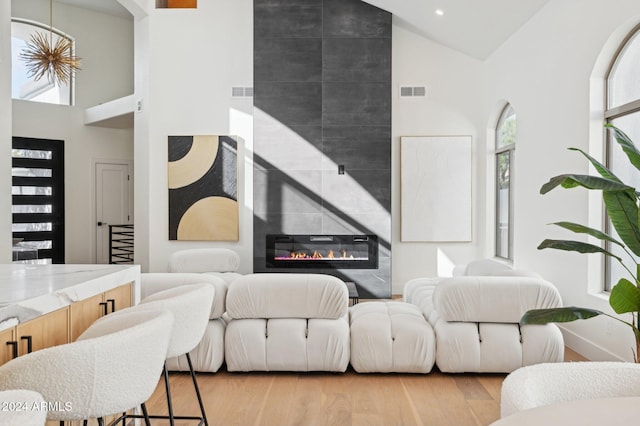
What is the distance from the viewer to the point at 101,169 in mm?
9930

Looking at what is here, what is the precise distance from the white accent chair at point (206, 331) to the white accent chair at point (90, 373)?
7.31ft

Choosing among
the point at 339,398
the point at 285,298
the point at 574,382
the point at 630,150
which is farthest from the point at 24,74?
the point at 574,382

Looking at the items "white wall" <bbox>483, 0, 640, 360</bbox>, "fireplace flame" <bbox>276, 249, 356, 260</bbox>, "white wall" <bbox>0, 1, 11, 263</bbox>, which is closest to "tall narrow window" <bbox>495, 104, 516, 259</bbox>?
"white wall" <bbox>483, 0, 640, 360</bbox>

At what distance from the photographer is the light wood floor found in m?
2.95

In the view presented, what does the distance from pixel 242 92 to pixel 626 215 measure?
19.0 ft

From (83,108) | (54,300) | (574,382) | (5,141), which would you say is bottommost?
(574,382)

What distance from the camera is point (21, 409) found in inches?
39.7

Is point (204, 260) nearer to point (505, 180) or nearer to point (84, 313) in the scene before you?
point (505, 180)

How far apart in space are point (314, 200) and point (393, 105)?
180 centimetres

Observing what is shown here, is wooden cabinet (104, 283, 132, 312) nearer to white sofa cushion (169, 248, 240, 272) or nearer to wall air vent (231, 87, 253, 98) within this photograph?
white sofa cushion (169, 248, 240, 272)

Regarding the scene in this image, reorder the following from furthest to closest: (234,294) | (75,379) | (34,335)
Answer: (234,294) < (34,335) < (75,379)

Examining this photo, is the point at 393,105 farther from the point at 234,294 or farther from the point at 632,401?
the point at 632,401

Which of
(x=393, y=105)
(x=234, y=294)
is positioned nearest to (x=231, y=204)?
(x=393, y=105)

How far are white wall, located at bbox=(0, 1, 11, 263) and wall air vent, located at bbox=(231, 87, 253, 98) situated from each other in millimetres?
3141
